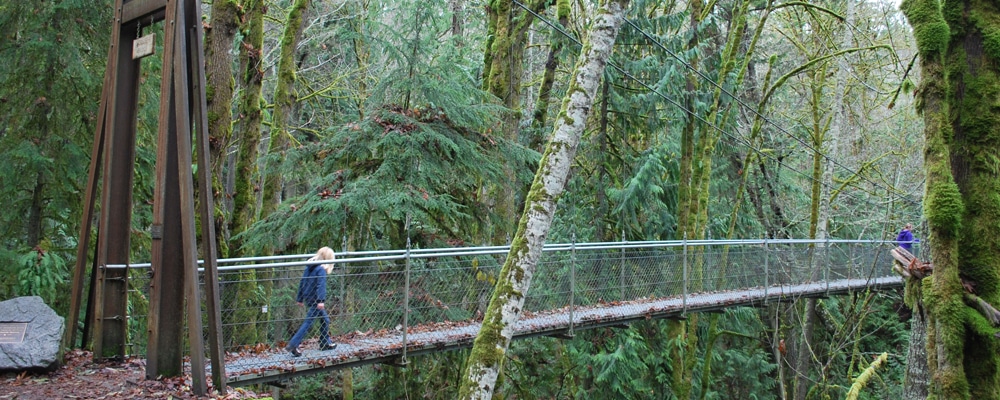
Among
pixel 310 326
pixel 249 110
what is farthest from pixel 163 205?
pixel 249 110

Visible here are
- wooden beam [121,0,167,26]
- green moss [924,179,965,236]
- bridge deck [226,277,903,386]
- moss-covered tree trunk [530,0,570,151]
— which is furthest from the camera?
moss-covered tree trunk [530,0,570,151]

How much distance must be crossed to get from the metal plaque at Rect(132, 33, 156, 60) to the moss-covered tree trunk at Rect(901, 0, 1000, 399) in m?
4.81

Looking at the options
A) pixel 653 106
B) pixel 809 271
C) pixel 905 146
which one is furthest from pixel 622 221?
pixel 905 146

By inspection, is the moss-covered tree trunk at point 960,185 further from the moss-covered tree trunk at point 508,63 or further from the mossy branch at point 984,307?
the moss-covered tree trunk at point 508,63

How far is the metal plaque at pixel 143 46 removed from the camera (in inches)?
188

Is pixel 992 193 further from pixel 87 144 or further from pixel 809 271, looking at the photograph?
pixel 809 271

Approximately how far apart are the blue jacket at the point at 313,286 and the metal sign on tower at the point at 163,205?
4.49 ft

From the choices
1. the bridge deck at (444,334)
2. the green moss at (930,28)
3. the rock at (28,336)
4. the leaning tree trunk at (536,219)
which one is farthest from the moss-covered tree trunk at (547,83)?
the rock at (28,336)

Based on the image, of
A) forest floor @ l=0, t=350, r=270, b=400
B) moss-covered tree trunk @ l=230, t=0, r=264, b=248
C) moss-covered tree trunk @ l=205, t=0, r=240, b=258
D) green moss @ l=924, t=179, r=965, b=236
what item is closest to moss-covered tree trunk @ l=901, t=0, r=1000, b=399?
green moss @ l=924, t=179, r=965, b=236

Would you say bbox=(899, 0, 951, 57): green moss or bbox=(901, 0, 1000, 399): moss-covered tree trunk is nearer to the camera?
bbox=(901, 0, 1000, 399): moss-covered tree trunk

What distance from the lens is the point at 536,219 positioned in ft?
17.1

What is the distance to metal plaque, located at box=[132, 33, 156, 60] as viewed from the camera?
4.79 meters

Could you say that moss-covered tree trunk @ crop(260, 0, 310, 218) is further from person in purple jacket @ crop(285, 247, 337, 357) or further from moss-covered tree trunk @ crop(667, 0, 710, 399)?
moss-covered tree trunk @ crop(667, 0, 710, 399)

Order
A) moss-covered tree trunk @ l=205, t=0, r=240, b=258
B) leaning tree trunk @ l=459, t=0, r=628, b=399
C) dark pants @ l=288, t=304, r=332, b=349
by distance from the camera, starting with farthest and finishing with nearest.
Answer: moss-covered tree trunk @ l=205, t=0, r=240, b=258 < dark pants @ l=288, t=304, r=332, b=349 < leaning tree trunk @ l=459, t=0, r=628, b=399
